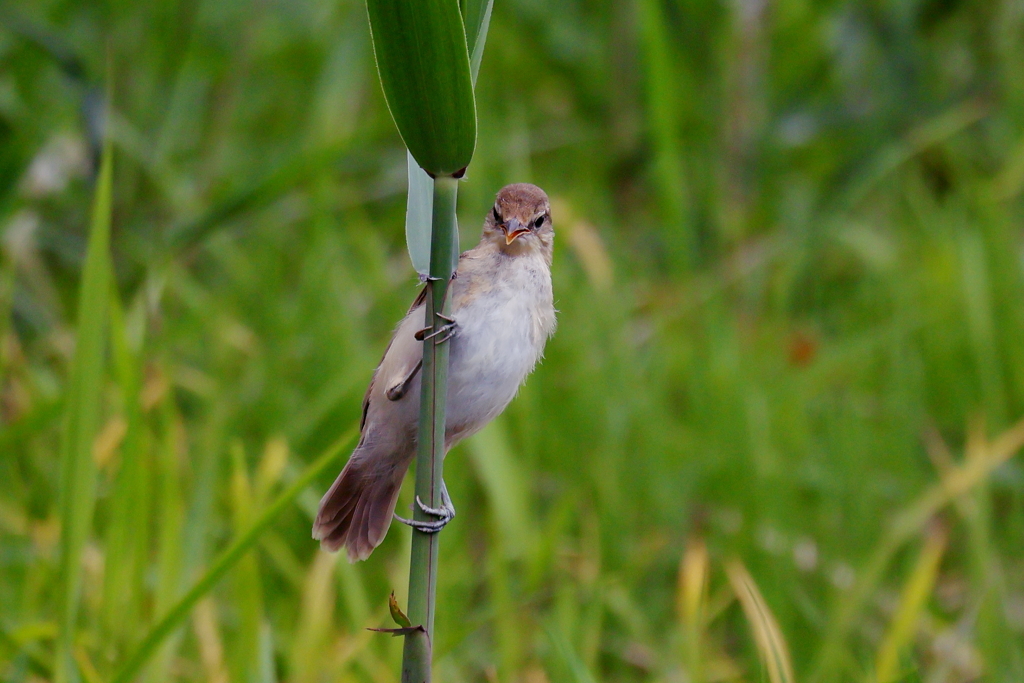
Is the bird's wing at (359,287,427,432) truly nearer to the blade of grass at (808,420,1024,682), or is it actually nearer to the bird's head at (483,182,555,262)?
the bird's head at (483,182,555,262)

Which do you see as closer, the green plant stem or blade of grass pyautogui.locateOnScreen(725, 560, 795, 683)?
the green plant stem

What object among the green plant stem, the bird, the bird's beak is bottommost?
the green plant stem

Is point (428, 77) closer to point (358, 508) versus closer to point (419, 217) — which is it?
point (419, 217)

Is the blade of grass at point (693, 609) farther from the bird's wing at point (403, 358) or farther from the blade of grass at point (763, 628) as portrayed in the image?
the bird's wing at point (403, 358)

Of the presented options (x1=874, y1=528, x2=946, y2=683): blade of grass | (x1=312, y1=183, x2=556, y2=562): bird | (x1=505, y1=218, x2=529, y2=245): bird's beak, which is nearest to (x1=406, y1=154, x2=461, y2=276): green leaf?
(x1=312, y1=183, x2=556, y2=562): bird

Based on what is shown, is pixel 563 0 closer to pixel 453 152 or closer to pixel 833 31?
pixel 833 31

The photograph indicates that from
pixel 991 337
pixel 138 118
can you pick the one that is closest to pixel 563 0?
pixel 138 118
